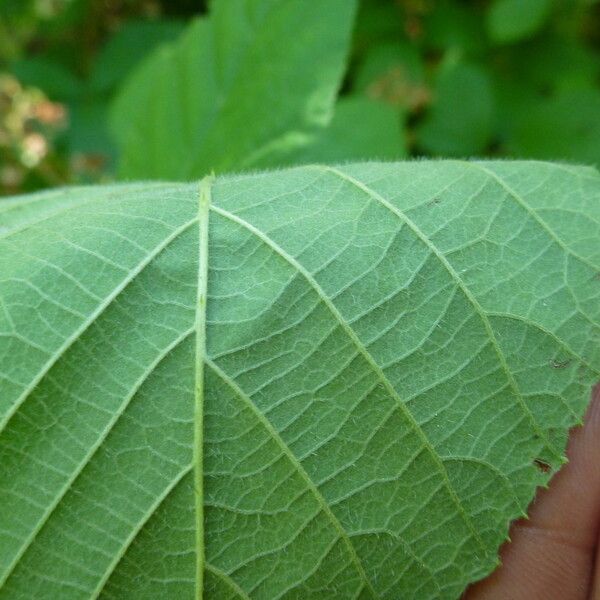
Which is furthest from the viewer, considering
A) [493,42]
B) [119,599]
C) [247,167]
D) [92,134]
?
[92,134]

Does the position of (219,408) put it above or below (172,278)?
below

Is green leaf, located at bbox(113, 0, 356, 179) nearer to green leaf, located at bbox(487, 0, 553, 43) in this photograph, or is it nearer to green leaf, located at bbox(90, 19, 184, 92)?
green leaf, located at bbox(487, 0, 553, 43)

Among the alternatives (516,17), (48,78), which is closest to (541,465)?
(516,17)

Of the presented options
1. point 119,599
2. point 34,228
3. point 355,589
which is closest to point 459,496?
point 355,589

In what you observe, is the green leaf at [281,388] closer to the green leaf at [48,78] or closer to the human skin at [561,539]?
the human skin at [561,539]

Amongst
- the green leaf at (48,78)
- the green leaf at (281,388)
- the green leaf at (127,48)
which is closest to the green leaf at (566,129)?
the green leaf at (281,388)

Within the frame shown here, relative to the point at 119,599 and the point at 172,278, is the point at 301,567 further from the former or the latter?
the point at 172,278
